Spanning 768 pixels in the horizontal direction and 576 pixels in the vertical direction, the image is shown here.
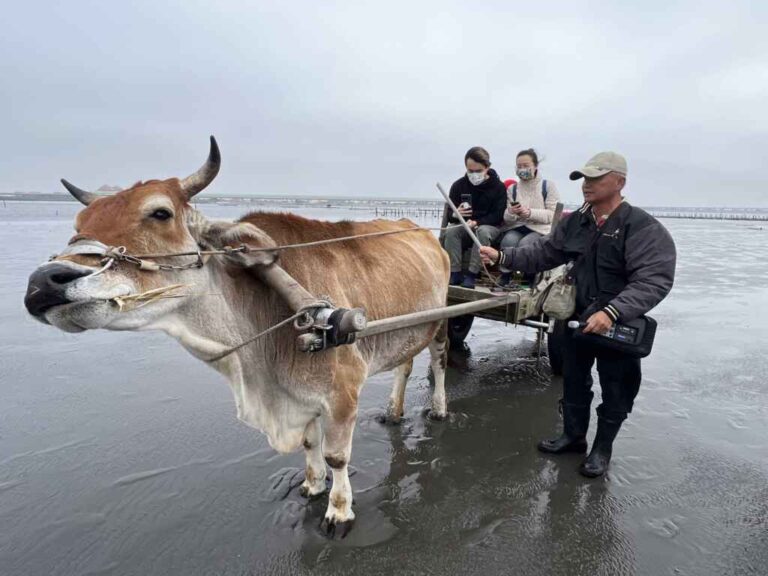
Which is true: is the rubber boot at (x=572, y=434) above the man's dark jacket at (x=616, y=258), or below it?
below

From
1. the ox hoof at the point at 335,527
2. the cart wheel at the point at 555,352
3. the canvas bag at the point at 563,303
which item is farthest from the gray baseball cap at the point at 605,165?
the ox hoof at the point at 335,527

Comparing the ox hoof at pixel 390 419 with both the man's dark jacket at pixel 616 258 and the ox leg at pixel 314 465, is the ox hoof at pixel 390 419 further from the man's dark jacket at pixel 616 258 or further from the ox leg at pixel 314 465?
the man's dark jacket at pixel 616 258

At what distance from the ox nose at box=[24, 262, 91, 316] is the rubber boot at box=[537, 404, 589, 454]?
3782 mm

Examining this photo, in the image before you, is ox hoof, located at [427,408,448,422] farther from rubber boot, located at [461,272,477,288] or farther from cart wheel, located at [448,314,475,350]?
cart wheel, located at [448,314,475,350]

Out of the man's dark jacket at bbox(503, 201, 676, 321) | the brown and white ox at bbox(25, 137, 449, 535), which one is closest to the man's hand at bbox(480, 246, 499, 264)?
the man's dark jacket at bbox(503, 201, 676, 321)

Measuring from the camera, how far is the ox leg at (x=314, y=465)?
11.7ft

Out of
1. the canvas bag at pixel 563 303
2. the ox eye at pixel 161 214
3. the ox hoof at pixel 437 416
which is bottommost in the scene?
the ox hoof at pixel 437 416

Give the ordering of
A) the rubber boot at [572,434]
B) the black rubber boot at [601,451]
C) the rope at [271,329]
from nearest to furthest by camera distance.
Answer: the rope at [271,329], the black rubber boot at [601,451], the rubber boot at [572,434]

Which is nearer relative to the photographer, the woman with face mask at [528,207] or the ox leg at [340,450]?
the ox leg at [340,450]

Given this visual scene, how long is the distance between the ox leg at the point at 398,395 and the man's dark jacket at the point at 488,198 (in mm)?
2076

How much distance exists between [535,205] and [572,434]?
2884 millimetres

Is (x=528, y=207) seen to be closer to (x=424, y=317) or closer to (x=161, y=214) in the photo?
(x=424, y=317)

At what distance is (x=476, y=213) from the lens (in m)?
5.94

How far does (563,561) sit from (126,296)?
290 cm
